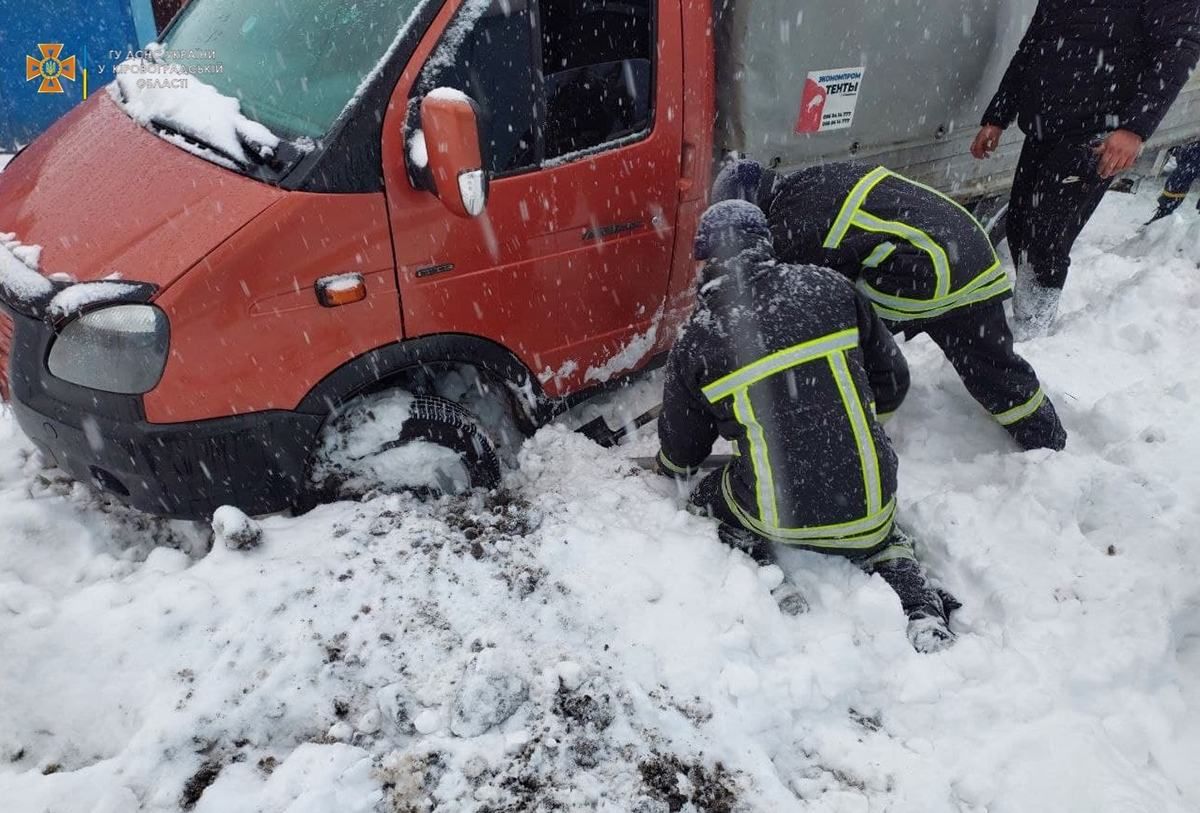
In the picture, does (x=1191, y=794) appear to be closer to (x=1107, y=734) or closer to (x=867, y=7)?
(x=1107, y=734)

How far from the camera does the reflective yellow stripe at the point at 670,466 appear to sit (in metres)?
2.89

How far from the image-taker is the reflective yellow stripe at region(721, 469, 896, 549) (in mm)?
2473

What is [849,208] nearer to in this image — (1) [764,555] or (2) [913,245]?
(2) [913,245]

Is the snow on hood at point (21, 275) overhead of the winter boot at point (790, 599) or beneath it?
overhead

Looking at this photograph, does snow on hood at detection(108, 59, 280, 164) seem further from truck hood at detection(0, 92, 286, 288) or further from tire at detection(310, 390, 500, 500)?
tire at detection(310, 390, 500, 500)

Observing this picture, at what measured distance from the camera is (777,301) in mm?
2379

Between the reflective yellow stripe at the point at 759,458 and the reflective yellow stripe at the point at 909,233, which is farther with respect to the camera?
the reflective yellow stripe at the point at 909,233

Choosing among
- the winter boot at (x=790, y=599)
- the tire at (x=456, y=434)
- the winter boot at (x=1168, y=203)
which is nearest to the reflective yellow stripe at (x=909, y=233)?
the winter boot at (x=790, y=599)

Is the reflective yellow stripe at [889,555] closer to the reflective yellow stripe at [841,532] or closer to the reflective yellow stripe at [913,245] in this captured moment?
the reflective yellow stripe at [841,532]

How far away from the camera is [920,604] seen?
97.9 inches

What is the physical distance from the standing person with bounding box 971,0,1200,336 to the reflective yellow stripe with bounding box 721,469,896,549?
206cm

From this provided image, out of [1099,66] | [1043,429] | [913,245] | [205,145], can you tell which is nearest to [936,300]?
[913,245]

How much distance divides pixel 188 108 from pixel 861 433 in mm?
2357

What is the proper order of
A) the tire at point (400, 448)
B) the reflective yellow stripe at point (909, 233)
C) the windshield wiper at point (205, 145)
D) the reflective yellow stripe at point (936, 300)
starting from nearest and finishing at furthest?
the windshield wiper at point (205, 145)
the tire at point (400, 448)
the reflective yellow stripe at point (909, 233)
the reflective yellow stripe at point (936, 300)
